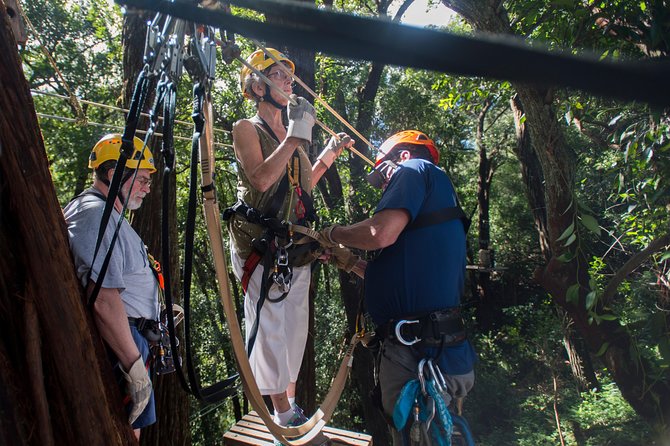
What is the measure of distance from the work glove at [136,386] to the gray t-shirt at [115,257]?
31cm

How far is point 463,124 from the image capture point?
11391 mm

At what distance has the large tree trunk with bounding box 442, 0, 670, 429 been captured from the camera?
3.90m

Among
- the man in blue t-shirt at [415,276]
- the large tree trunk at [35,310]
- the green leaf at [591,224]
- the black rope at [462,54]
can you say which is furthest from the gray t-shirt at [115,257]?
the green leaf at [591,224]

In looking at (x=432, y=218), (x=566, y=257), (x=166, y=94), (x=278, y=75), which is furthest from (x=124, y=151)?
(x=566, y=257)

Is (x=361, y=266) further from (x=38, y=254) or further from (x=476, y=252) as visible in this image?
(x=476, y=252)

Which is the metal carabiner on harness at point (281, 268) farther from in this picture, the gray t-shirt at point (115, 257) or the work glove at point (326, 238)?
the gray t-shirt at point (115, 257)

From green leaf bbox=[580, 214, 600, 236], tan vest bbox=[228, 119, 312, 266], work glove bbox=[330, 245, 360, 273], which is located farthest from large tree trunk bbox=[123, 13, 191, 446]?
green leaf bbox=[580, 214, 600, 236]

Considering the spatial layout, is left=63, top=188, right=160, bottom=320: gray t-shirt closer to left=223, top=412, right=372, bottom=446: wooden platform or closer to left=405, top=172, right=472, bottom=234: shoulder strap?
left=223, top=412, right=372, bottom=446: wooden platform

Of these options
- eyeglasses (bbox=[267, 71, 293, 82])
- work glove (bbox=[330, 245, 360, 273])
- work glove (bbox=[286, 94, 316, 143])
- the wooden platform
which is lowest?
the wooden platform

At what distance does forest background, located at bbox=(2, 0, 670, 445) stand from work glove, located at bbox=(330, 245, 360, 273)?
1313 millimetres

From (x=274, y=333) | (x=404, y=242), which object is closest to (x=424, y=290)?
(x=404, y=242)

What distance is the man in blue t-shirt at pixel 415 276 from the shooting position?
94.6 inches

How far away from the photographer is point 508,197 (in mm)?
17812

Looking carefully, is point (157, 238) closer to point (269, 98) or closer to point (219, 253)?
point (269, 98)
